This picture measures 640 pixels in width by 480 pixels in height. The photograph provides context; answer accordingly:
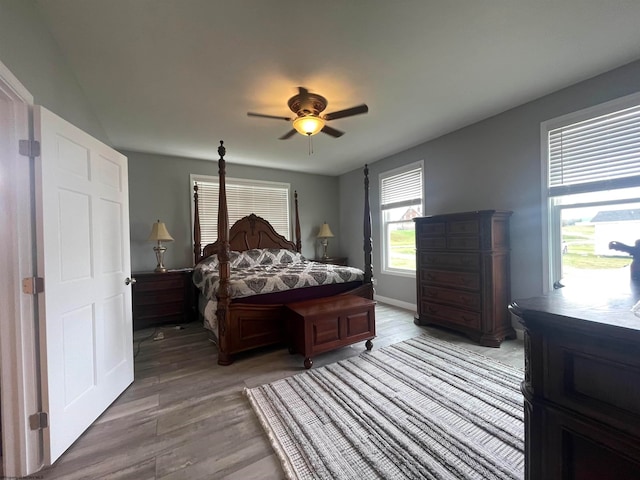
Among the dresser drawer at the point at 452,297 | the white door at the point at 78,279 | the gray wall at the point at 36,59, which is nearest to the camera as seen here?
the gray wall at the point at 36,59

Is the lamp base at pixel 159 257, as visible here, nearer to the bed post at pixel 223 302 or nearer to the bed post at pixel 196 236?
the bed post at pixel 196 236

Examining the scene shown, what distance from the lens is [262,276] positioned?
3.18 metres

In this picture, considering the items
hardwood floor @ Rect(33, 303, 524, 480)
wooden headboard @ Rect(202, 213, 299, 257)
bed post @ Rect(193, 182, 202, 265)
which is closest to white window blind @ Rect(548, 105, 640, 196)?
hardwood floor @ Rect(33, 303, 524, 480)

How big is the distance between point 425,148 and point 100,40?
3862 millimetres

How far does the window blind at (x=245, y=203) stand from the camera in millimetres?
4672

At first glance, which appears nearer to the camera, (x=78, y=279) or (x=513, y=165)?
(x=78, y=279)

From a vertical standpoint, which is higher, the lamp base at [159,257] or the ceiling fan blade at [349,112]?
the ceiling fan blade at [349,112]

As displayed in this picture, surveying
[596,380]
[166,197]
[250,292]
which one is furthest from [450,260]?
[166,197]

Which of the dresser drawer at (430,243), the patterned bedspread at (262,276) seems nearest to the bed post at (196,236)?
the patterned bedspread at (262,276)

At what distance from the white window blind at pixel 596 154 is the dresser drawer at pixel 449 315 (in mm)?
1560

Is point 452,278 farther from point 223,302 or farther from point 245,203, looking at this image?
point 245,203

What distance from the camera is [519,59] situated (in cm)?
217

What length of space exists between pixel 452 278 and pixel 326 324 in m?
1.74

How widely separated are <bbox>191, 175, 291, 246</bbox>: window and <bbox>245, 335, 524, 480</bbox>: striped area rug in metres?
3.25
